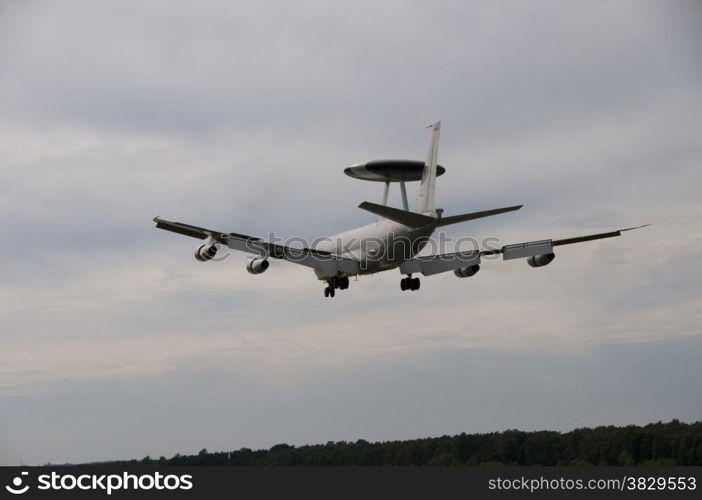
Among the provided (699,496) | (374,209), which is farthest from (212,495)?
(699,496)

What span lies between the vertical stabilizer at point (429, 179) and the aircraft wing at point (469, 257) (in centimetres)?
439

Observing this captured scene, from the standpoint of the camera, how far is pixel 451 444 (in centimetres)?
8831

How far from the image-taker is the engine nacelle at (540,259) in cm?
6731

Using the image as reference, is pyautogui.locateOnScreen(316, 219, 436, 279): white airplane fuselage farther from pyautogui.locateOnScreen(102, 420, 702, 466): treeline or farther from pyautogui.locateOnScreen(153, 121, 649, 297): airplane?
pyautogui.locateOnScreen(102, 420, 702, 466): treeline

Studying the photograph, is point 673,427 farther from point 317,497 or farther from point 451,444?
point 317,497

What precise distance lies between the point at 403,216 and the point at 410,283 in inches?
325

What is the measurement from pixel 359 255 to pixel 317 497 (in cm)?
1637

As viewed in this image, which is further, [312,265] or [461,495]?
[312,265]

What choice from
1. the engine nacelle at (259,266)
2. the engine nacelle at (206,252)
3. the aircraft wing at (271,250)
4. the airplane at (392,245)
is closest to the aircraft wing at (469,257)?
the airplane at (392,245)

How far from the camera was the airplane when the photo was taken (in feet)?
211

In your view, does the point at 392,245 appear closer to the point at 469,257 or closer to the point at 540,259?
the point at 469,257

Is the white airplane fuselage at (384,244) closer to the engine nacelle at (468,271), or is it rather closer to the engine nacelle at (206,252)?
the engine nacelle at (468,271)

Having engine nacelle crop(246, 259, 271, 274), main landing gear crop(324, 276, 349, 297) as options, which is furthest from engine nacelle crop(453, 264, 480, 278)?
engine nacelle crop(246, 259, 271, 274)

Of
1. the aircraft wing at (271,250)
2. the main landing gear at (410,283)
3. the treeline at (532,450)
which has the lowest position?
the treeline at (532,450)
